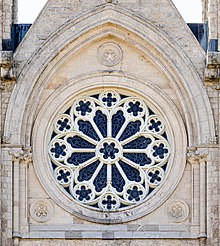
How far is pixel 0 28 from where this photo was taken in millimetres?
35438

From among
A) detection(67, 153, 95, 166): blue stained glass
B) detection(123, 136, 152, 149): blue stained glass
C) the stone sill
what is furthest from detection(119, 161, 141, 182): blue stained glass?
the stone sill

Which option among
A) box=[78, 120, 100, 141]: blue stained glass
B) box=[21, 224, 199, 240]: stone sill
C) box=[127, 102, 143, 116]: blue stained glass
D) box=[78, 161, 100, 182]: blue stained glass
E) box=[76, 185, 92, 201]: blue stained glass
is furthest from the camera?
box=[127, 102, 143, 116]: blue stained glass

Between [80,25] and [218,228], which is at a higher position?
[80,25]

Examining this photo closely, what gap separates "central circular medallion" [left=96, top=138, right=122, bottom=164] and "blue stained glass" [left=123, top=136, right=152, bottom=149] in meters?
0.17

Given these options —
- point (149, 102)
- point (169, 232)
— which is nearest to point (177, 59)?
point (149, 102)

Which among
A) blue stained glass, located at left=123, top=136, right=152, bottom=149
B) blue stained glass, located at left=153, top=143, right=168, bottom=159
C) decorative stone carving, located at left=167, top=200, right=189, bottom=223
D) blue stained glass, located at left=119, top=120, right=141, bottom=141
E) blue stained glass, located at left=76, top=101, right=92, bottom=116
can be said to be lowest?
decorative stone carving, located at left=167, top=200, right=189, bottom=223

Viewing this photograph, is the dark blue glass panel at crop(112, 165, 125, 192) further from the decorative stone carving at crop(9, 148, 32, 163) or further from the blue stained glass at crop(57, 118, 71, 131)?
the decorative stone carving at crop(9, 148, 32, 163)

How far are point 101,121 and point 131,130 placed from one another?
63 centimetres

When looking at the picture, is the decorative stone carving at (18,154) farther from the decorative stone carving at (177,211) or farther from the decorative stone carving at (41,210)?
the decorative stone carving at (177,211)

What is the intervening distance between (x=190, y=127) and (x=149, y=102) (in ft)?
3.35

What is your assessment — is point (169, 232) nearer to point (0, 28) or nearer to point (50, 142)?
point (50, 142)

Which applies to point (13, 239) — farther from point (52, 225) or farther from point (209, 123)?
point (209, 123)

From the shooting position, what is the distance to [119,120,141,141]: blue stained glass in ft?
115

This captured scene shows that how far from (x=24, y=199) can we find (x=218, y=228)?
379 centimetres
